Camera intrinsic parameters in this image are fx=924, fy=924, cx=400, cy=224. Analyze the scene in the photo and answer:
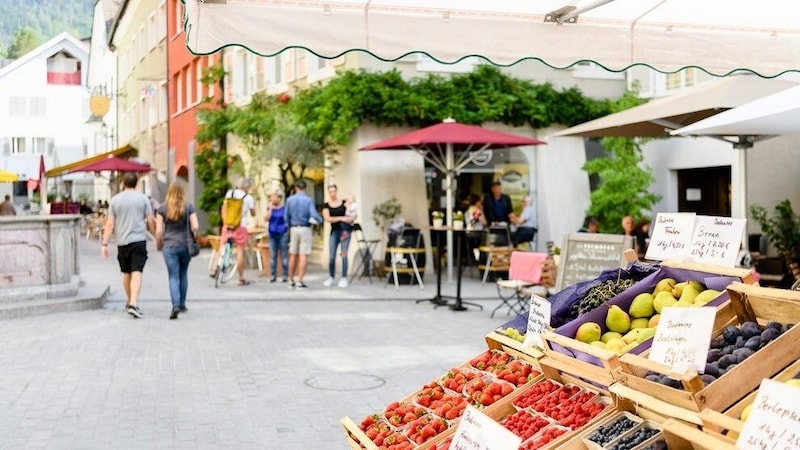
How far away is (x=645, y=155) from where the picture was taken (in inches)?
755

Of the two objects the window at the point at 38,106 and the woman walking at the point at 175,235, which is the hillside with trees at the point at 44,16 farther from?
the woman walking at the point at 175,235

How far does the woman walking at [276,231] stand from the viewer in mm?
16156

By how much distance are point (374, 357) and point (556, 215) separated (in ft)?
36.0

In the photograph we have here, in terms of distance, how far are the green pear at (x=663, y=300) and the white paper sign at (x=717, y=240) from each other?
0.24 metres

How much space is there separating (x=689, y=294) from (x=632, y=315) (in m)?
0.30

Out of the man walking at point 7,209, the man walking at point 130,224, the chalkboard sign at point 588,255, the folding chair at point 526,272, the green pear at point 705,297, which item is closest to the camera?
the green pear at point 705,297

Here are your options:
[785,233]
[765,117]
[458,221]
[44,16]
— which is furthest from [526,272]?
[44,16]

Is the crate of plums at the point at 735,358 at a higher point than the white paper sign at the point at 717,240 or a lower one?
lower

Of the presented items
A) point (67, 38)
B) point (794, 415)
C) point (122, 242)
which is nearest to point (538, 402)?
point (794, 415)

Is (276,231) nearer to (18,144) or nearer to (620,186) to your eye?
(620,186)

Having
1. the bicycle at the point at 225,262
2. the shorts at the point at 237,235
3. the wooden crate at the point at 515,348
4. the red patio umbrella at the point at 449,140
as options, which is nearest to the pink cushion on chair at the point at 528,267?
the red patio umbrella at the point at 449,140

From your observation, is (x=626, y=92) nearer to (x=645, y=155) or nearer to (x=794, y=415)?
(x=645, y=155)

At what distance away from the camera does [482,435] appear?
294cm

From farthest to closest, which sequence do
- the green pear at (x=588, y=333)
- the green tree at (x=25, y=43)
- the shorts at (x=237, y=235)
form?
the green tree at (x=25, y=43) → the shorts at (x=237, y=235) → the green pear at (x=588, y=333)
